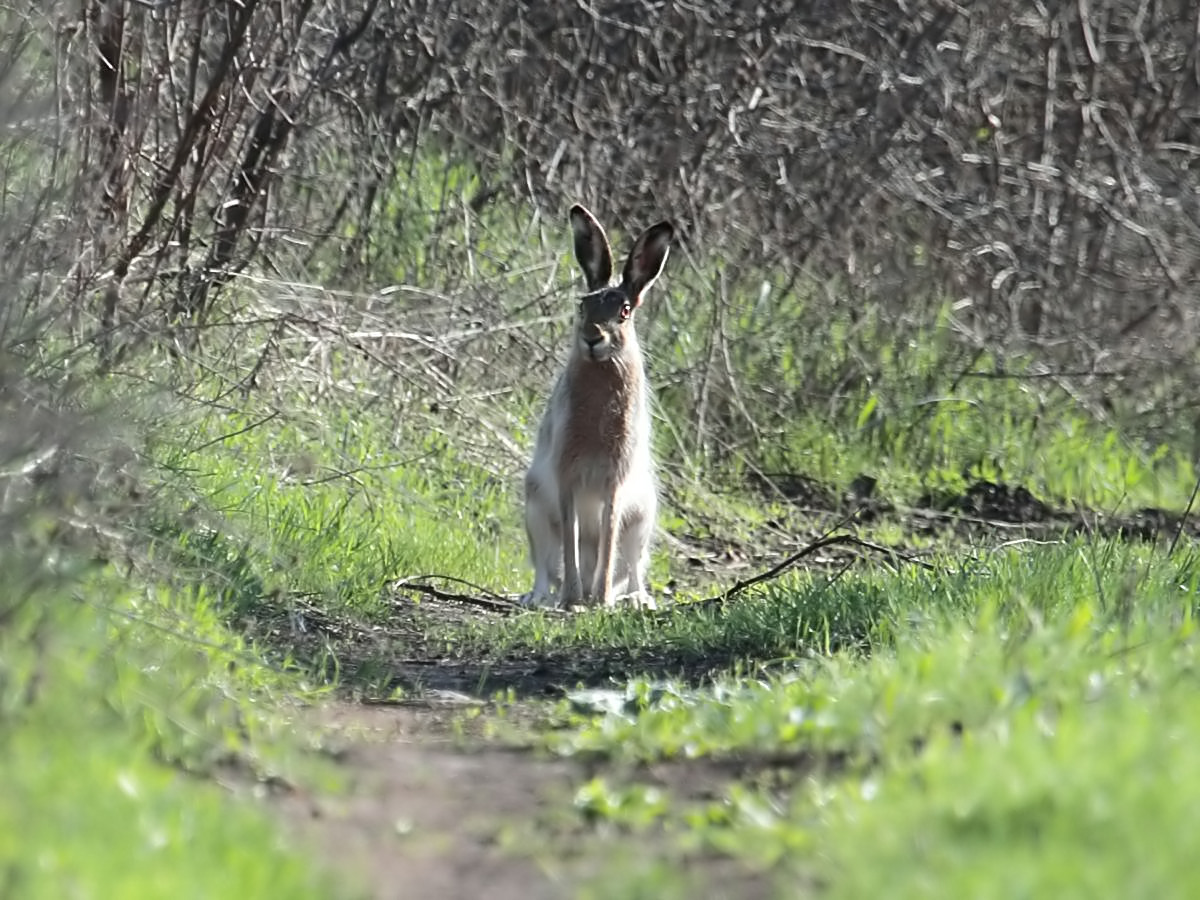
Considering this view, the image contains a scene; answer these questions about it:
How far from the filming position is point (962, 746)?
5133 millimetres

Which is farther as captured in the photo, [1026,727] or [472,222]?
[472,222]

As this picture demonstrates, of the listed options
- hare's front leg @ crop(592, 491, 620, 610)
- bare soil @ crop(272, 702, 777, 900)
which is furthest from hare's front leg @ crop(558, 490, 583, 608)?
bare soil @ crop(272, 702, 777, 900)

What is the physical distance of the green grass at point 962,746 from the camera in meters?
4.22

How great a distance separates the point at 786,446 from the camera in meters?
13.5

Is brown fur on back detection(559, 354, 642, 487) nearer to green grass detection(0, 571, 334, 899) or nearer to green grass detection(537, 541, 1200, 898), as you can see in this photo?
green grass detection(537, 541, 1200, 898)

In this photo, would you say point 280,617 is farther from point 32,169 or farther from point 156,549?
point 32,169

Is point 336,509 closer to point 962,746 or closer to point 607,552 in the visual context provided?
A: point 607,552

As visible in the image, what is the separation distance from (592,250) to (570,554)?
1.70 meters

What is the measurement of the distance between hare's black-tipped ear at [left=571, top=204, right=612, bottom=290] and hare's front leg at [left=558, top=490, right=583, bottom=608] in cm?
124

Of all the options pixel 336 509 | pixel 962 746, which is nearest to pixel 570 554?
pixel 336 509

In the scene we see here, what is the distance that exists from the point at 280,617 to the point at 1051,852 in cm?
480

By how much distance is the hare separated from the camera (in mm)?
10508

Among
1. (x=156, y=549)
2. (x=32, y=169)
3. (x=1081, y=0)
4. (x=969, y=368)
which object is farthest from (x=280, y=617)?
(x=1081, y=0)

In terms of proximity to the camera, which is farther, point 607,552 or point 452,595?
point 607,552
